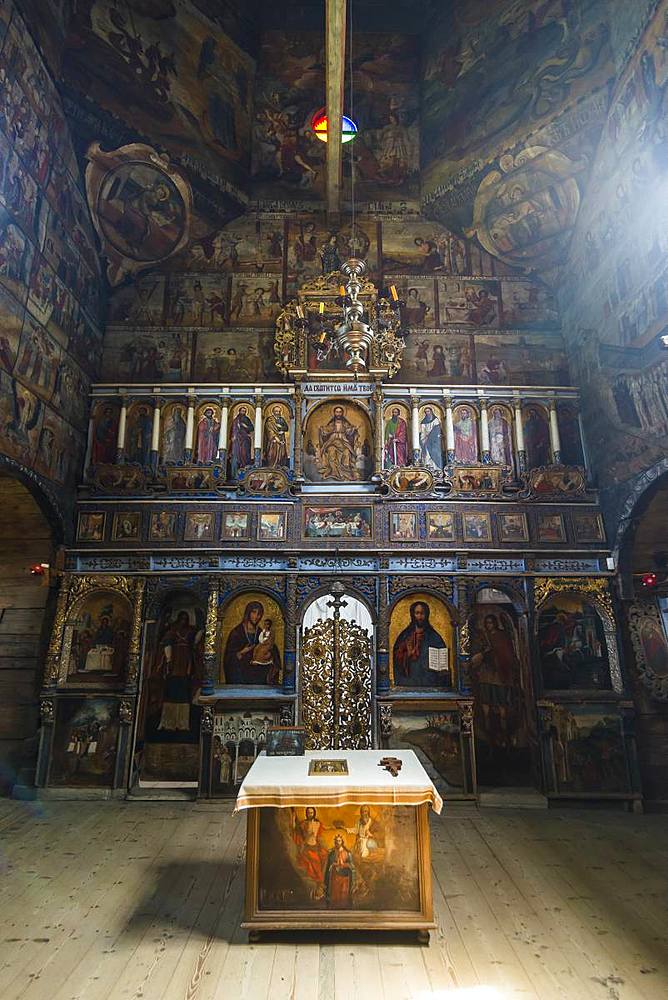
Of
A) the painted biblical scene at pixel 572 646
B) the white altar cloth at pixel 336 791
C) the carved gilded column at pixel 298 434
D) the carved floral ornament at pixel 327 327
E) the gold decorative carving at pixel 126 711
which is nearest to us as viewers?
the white altar cloth at pixel 336 791

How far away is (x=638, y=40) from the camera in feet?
22.0

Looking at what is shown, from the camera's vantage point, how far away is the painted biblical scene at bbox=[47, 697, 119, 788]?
7.61 metres

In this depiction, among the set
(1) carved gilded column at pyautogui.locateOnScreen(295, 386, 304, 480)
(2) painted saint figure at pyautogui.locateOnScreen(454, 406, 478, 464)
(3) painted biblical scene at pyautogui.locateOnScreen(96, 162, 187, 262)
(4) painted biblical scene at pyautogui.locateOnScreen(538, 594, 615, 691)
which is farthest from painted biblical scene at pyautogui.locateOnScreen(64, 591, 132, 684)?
(4) painted biblical scene at pyautogui.locateOnScreen(538, 594, 615, 691)

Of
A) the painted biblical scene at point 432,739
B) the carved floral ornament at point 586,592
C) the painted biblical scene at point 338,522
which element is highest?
the painted biblical scene at point 338,522

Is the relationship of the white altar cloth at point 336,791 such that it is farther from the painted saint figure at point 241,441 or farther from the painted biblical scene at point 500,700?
the painted saint figure at point 241,441

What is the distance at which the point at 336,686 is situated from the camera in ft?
26.1

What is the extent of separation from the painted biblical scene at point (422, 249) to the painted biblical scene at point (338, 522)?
480 centimetres

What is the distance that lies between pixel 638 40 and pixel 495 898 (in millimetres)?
9526

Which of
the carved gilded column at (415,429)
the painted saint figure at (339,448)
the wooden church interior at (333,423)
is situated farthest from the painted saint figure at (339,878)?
the carved gilded column at (415,429)

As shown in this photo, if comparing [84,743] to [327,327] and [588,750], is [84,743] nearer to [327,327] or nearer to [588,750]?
[588,750]

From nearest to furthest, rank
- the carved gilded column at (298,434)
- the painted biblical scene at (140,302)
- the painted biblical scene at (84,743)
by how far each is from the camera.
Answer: the painted biblical scene at (84,743)
the carved gilded column at (298,434)
the painted biblical scene at (140,302)

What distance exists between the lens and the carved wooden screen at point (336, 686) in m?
7.80

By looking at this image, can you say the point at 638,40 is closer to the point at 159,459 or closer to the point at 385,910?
the point at 159,459

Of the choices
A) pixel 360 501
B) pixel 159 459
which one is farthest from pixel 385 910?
pixel 159 459
